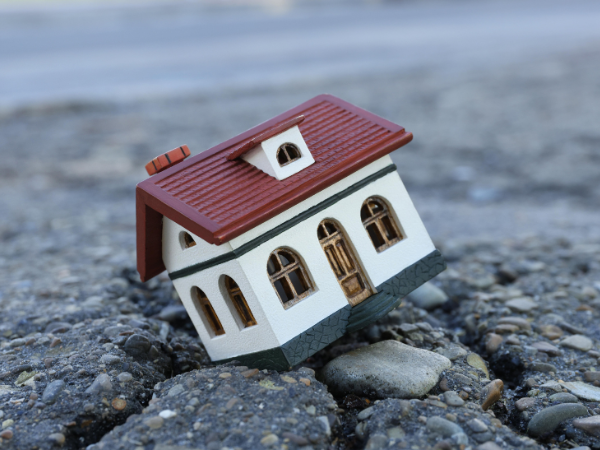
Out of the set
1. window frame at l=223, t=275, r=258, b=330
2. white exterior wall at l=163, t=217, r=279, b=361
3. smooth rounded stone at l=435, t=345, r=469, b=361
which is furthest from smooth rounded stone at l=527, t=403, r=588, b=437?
window frame at l=223, t=275, r=258, b=330

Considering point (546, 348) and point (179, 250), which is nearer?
point (179, 250)

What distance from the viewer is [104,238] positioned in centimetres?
724

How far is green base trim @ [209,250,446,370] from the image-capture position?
11.6ft

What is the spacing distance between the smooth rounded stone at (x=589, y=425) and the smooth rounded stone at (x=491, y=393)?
1.52 feet

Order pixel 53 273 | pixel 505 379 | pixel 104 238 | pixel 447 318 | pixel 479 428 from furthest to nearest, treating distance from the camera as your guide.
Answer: pixel 104 238, pixel 53 273, pixel 447 318, pixel 505 379, pixel 479 428

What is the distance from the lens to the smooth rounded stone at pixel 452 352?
406 centimetres

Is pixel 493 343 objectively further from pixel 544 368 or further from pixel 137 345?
pixel 137 345

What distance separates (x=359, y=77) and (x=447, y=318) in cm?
1098

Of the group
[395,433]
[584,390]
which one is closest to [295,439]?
[395,433]

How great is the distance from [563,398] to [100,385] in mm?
2888

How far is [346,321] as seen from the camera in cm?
374

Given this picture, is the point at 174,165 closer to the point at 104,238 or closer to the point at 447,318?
the point at 447,318

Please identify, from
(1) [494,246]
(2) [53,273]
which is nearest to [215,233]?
(2) [53,273]

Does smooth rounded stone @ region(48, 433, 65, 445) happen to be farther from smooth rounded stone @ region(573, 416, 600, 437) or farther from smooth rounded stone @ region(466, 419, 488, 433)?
smooth rounded stone @ region(573, 416, 600, 437)
